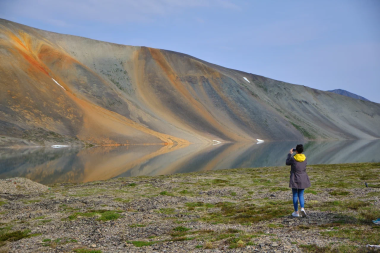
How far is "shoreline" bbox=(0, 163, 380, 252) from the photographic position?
11.6 metres

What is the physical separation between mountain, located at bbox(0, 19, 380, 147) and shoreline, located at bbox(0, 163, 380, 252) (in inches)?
2458

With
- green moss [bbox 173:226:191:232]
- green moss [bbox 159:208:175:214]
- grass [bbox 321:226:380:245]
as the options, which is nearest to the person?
grass [bbox 321:226:380:245]

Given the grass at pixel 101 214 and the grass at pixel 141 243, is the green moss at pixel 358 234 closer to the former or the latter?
the grass at pixel 141 243

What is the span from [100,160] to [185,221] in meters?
43.0

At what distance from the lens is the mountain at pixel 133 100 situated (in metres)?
92.3

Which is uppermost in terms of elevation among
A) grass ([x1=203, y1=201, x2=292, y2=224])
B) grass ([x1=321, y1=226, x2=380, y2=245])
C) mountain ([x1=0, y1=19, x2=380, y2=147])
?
mountain ([x1=0, y1=19, x2=380, y2=147])

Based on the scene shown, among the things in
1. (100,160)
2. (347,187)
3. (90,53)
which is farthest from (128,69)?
(347,187)

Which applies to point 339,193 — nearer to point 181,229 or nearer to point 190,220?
point 190,220

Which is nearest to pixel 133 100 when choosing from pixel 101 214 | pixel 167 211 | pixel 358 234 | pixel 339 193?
pixel 339 193

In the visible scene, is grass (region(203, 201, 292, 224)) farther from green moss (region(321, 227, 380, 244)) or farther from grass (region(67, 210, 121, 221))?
grass (region(67, 210, 121, 221))

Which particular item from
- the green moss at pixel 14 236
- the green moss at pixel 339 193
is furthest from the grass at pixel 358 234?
the green moss at pixel 14 236

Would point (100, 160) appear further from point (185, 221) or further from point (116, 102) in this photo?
point (116, 102)

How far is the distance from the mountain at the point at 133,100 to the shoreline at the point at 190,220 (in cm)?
6243

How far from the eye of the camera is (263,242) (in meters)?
11.1
